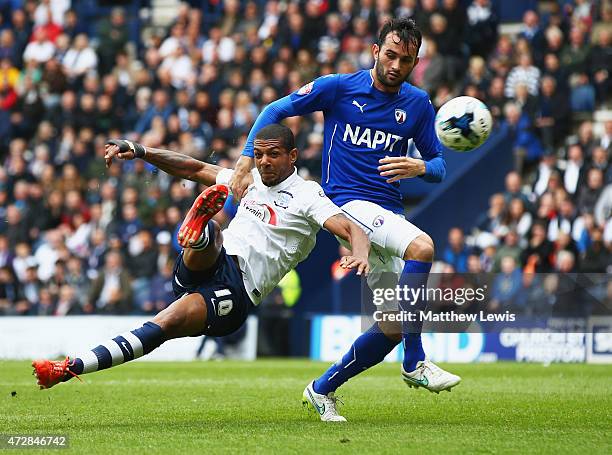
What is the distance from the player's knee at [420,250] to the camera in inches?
312

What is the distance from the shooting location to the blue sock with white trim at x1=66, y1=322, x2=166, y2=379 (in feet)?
→ 24.4

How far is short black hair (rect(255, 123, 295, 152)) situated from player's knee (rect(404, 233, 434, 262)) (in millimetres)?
1082

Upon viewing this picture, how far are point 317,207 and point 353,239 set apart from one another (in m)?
0.44

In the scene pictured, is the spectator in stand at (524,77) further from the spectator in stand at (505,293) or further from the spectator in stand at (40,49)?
the spectator in stand at (40,49)

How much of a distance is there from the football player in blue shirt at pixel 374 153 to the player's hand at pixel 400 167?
2.1 inches

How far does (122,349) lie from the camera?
24.7 ft

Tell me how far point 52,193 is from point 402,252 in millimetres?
14939

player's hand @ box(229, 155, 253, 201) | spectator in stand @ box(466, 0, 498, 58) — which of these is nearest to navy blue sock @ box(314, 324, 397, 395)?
player's hand @ box(229, 155, 253, 201)

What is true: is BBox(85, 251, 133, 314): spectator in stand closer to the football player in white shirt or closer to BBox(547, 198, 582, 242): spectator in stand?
BBox(547, 198, 582, 242): spectator in stand

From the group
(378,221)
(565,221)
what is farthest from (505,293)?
(378,221)

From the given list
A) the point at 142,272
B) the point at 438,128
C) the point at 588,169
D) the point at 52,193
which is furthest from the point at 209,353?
the point at 438,128

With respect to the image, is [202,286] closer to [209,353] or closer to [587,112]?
[209,353]

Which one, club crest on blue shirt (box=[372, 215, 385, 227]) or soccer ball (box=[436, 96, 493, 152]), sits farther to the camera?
soccer ball (box=[436, 96, 493, 152])

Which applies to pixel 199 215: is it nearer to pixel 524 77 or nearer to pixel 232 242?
pixel 232 242
